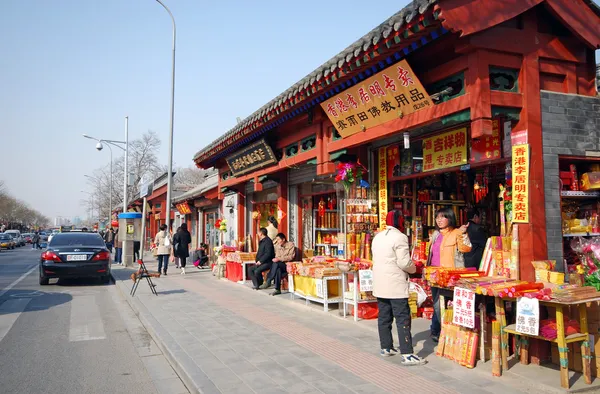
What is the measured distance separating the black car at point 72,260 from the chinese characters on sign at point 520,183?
38.0 ft

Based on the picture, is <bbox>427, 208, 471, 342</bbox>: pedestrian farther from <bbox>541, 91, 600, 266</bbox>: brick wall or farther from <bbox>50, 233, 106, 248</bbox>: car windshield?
<bbox>50, 233, 106, 248</bbox>: car windshield

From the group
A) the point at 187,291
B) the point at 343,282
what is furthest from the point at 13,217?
the point at 343,282

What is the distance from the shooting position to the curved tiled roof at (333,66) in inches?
215

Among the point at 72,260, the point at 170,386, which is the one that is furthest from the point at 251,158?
the point at 170,386

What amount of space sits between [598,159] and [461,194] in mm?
2960

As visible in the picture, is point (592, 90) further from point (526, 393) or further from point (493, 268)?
point (526, 393)

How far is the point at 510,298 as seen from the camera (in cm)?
473

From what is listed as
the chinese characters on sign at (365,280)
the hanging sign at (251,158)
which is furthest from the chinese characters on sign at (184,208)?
the chinese characters on sign at (365,280)

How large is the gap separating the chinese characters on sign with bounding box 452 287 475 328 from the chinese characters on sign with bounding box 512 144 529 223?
122 centimetres

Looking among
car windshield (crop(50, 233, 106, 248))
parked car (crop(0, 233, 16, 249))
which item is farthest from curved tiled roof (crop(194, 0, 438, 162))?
parked car (crop(0, 233, 16, 249))

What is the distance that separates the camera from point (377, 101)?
7285 millimetres

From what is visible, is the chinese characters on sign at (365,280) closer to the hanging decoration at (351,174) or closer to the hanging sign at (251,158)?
the hanging decoration at (351,174)

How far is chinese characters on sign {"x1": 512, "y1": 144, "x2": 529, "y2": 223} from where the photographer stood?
5.53 m

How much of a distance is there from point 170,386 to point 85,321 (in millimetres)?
4224
